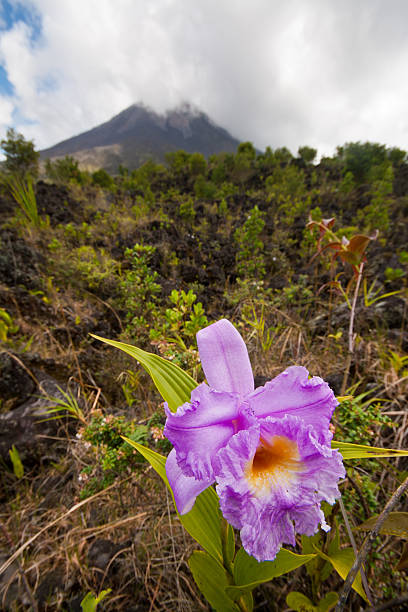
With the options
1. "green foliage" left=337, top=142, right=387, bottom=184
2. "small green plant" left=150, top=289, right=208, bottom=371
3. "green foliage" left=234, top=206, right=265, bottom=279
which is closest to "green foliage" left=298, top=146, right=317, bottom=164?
"green foliage" left=337, top=142, right=387, bottom=184

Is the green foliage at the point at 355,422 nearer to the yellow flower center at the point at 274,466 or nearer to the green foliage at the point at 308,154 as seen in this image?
the yellow flower center at the point at 274,466

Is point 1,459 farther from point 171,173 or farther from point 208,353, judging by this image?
point 171,173

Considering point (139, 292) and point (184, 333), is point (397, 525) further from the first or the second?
point (139, 292)

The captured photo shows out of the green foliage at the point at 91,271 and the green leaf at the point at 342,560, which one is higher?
the green foliage at the point at 91,271

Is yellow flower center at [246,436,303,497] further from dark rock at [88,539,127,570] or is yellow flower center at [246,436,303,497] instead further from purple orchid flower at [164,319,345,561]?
dark rock at [88,539,127,570]

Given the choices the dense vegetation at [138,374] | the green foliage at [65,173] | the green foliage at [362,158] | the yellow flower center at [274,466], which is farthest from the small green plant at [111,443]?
the green foliage at [362,158]

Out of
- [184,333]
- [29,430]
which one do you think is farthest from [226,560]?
[29,430]
